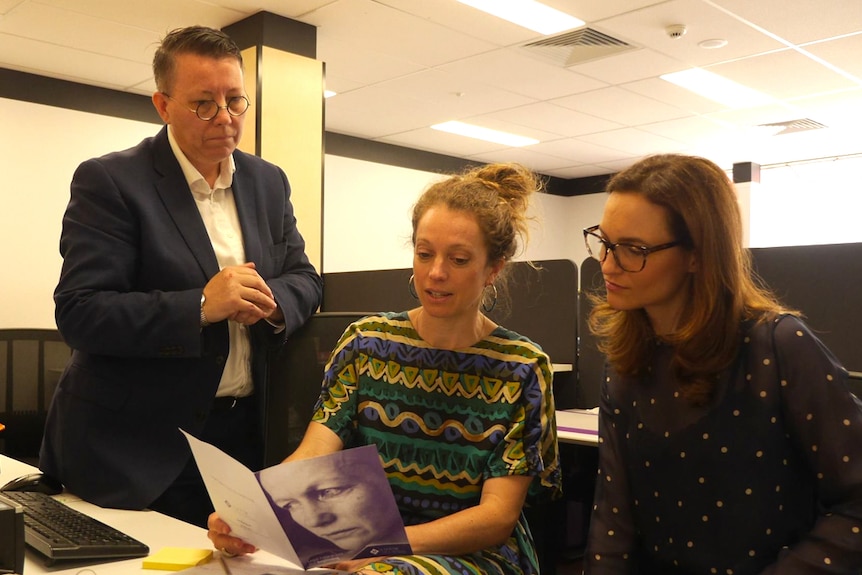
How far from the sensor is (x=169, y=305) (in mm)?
1385

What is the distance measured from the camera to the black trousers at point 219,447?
148cm

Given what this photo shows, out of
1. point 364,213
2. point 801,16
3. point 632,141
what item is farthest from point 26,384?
point 632,141

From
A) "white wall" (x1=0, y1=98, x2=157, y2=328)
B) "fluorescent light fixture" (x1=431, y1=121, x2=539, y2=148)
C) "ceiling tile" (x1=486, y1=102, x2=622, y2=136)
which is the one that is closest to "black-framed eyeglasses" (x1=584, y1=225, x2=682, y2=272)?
"white wall" (x1=0, y1=98, x2=157, y2=328)

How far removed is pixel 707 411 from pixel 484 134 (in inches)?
255

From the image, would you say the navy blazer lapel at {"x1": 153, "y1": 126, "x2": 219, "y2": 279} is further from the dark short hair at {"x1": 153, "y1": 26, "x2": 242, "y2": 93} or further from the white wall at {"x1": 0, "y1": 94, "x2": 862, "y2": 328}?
the white wall at {"x1": 0, "y1": 94, "x2": 862, "y2": 328}

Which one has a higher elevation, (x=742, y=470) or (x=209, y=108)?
(x=209, y=108)

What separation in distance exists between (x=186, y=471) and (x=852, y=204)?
28.5ft

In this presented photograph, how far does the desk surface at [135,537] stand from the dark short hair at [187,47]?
79cm

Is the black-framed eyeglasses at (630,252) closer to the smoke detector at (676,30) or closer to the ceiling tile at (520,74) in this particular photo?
the smoke detector at (676,30)

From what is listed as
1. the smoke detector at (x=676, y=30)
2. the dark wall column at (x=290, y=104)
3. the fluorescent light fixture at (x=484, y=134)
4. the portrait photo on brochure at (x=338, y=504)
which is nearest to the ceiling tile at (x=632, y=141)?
the fluorescent light fixture at (x=484, y=134)

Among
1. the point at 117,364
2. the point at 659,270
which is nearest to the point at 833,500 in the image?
the point at 659,270

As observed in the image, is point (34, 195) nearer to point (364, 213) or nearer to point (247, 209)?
point (364, 213)

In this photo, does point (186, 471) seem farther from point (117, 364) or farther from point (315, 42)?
point (315, 42)

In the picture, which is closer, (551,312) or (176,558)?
(176,558)
